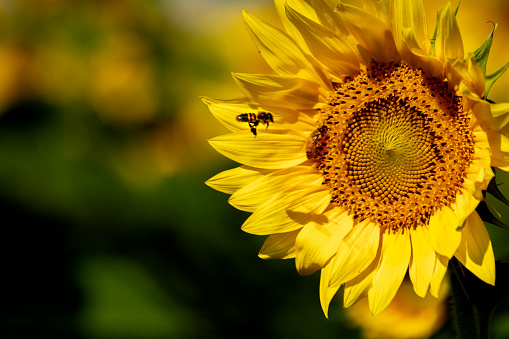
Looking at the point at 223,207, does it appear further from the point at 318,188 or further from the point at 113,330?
the point at 318,188

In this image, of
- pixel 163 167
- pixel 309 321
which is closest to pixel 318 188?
pixel 309 321

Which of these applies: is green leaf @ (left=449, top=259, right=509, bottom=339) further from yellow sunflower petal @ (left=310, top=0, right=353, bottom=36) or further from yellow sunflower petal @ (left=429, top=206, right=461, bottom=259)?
yellow sunflower petal @ (left=310, top=0, right=353, bottom=36)

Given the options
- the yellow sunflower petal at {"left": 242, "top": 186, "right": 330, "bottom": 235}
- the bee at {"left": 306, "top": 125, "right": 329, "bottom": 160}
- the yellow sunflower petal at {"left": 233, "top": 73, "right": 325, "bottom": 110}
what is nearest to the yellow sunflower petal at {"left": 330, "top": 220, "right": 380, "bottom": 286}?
the yellow sunflower petal at {"left": 242, "top": 186, "right": 330, "bottom": 235}

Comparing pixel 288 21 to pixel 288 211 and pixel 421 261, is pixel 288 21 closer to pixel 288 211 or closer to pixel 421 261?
pixel 288 211

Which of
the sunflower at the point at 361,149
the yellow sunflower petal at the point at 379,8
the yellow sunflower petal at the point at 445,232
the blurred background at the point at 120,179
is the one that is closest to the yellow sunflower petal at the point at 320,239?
the sunflower at the point at 361,149

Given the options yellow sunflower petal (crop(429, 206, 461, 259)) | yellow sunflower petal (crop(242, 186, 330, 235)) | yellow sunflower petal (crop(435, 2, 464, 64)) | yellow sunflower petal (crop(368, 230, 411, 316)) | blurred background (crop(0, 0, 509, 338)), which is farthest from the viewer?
blurred background (crop(0, 0, 509, 338))

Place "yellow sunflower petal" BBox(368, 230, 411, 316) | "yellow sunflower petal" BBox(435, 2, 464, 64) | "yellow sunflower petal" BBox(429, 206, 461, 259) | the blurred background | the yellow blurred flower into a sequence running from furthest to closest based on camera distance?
the blurred background
the yellow blurred flower
"yellow sunflower petal" BBox(368, 230, 411, 316)
"yellow sunflower petal" BBox(429, 206, 461, 259)
"yellow sunflower petal" BBox(435, 2, 464, 64)
